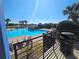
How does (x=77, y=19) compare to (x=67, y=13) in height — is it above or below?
below

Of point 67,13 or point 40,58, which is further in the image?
point 67,13

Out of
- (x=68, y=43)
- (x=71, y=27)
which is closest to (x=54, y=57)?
(x=68, y=43)

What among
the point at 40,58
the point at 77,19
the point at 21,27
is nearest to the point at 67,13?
the point at 77,19

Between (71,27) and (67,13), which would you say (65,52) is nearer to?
(71,27)

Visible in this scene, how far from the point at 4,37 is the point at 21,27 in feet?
62.4

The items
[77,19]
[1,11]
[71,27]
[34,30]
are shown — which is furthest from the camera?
[34,30]

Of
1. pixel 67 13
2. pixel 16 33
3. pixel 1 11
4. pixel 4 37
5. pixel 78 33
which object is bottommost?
pixel 16 33

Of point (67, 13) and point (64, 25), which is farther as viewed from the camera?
point (67, 13)

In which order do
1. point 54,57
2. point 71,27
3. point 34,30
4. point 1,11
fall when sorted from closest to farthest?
point 1,11 < point 54,57 < point 71,27 < point 34,30

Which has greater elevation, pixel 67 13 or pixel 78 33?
pixel 67 13

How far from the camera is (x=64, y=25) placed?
9.37 metres

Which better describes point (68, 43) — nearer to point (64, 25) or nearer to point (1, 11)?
point (1, 11)

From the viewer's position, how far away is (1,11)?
3.16ft

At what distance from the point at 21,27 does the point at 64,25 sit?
11.9m
